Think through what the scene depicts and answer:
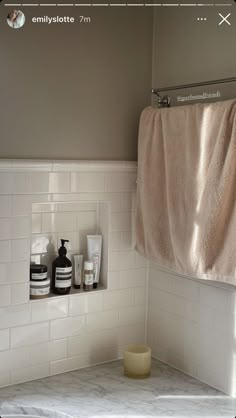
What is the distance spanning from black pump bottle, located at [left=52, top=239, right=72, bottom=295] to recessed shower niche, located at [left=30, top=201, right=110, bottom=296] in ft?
0.17

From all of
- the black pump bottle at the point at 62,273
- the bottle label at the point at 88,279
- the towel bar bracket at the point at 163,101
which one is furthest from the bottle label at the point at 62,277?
the towel bar bracket at the point at 163,101

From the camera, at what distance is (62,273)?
6.72 feet

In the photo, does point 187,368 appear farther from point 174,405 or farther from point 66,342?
point 66,342

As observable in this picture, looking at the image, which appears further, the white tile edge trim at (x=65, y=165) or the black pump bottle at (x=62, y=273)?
the black pump bottle at (x=62, y=273)

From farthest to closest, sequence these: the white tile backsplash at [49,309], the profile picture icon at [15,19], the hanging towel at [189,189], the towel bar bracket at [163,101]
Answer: the towel bar bracket at [163,101]
the white tile backsplash at [49,309]
the profile picture icon at [15,19]
the hanging towel at [189,189]

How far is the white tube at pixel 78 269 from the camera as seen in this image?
2.15 meters

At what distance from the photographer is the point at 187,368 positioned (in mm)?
2102

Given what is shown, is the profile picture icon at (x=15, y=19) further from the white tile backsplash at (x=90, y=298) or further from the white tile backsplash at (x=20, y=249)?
the white tile backsplash at (x=20, y=249)

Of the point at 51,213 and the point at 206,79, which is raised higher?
the point at 206,79

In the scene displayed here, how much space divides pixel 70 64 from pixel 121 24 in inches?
11.7

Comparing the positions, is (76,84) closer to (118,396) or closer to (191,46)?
(191,46)

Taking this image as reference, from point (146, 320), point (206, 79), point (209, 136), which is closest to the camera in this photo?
point (209, 136)

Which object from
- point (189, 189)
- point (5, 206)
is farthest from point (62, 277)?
point (189, 189)

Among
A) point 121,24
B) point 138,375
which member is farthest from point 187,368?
point 121,24
